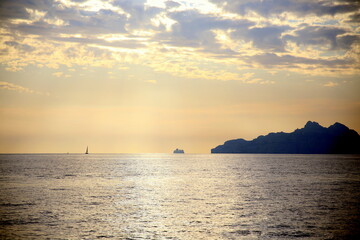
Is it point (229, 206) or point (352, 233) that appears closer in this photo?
point (352, 233)

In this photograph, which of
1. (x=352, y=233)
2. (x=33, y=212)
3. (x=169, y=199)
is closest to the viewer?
(x=352, y=233)

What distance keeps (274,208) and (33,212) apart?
3329cm

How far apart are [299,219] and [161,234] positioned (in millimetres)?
18285

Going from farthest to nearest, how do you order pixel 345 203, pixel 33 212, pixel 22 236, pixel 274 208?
pixel 345 203
pixel 274 208
pixel 33 212
pixel 22 236

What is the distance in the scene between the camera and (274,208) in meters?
50.9

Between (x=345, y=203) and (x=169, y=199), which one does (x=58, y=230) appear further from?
(x=345, y=203)

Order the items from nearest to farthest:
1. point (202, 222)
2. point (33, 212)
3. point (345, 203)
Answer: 1. point (202, 222)
2. point (33, 212)
3. point (345, 203)

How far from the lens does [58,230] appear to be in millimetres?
36312

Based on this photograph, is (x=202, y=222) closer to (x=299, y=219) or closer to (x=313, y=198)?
(x=299, y=219)

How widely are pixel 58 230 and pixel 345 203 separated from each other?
4304cm

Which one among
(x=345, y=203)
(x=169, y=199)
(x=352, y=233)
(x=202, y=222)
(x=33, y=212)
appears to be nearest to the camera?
(x=352, y=233)

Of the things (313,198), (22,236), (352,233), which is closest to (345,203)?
(313,198)

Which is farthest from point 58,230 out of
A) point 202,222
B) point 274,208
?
point 274,208

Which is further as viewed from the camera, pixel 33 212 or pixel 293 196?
pixel 293 196
